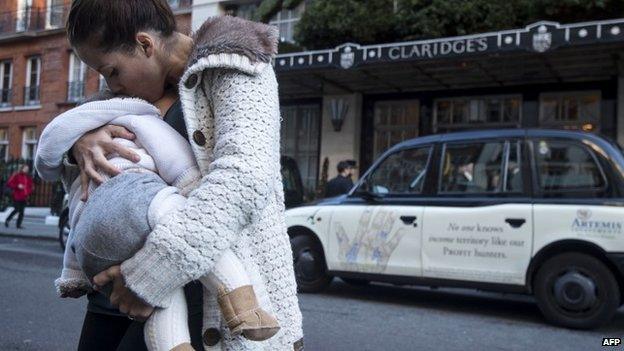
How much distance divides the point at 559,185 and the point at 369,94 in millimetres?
11323

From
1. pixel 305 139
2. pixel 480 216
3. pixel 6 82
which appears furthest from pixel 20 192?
pixel 6 82

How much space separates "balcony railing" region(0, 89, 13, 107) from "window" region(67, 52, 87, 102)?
4.17 meters

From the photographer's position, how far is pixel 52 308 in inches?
252

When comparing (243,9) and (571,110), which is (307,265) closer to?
(571,110)

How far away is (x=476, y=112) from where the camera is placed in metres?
15.8

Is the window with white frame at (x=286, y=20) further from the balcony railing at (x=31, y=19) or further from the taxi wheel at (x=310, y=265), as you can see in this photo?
the taxi wheel at (x=310, y=265)

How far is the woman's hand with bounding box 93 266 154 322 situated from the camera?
130 cm

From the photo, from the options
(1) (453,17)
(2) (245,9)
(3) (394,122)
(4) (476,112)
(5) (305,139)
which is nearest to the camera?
(1) (453,17)

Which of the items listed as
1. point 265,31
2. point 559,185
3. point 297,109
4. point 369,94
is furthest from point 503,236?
point 297,109

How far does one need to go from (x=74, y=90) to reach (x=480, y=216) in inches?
892

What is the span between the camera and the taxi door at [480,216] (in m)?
6.28

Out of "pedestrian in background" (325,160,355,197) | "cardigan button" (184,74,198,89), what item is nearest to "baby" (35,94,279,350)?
"cardigan button" (184,74,198,89)

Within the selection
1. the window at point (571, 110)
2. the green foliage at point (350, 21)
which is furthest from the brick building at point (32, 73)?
the window at point (571, 110)

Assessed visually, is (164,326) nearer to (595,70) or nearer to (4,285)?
(4,285)
